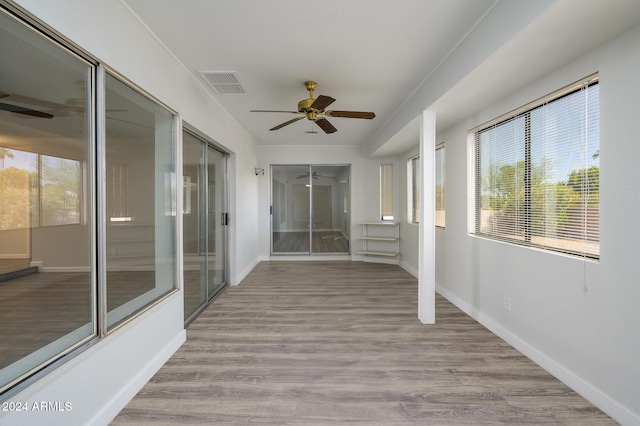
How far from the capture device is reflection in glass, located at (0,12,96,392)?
4.19 ft

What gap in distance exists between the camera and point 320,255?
276 inches

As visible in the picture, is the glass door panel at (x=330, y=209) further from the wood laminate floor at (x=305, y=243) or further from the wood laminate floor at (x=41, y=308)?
the wood laminate floor at (x=41, y=308)

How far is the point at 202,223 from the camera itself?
3.72 m

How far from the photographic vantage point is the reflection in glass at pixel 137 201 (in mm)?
1957

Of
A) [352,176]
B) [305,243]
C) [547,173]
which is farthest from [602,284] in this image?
[305,243]

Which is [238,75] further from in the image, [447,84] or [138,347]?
[138,347]

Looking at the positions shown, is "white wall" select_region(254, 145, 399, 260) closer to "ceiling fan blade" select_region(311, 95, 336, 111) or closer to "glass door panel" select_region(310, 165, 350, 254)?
"glass door panel" select_region(310, 165, 350, 254)

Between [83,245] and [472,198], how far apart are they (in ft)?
12.5

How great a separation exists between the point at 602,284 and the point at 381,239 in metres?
4.49

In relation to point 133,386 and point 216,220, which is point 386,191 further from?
point 133,386

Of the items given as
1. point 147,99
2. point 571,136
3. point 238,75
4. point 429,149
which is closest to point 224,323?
point 147,99

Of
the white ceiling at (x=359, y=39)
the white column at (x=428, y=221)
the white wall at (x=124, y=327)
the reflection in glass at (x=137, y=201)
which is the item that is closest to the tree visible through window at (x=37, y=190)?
the reflection in glass at (x=137, y=201)

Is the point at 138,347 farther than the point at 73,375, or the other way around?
the point at 138,347

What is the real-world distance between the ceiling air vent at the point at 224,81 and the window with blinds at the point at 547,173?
286cm
